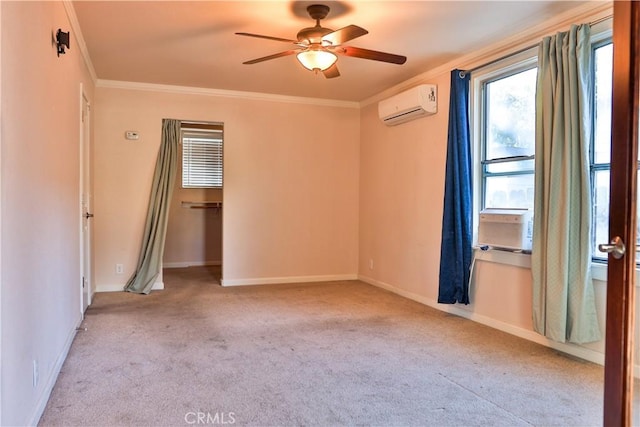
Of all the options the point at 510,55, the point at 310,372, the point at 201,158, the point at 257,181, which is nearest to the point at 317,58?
the point at 510,55

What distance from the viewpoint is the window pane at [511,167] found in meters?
3.61

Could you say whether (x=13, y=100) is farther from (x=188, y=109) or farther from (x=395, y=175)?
(x=395, y=175)

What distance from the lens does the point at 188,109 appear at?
540 cm

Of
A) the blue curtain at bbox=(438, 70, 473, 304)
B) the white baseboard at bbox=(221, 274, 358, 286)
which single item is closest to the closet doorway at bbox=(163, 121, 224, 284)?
the white baseboard at bbox=(221, 274, 358, 286)

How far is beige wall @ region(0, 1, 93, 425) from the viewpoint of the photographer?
1.72 m

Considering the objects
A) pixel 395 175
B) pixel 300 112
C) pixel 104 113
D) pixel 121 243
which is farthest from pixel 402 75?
pixel 121 243

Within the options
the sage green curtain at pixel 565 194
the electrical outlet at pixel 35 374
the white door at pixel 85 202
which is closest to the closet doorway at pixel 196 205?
the white door at pixel 85 202

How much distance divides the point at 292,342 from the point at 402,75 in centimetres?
306

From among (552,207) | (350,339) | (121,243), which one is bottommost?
(350,339)

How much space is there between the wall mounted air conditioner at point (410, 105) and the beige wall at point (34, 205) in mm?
3095

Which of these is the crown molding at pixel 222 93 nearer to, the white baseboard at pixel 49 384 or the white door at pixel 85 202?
the white door at pixel 85 202

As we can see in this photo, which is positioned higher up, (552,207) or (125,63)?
(125,63)

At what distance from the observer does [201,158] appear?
7410 mm

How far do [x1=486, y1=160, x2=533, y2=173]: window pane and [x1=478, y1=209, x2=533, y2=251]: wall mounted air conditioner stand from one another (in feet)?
1.19
